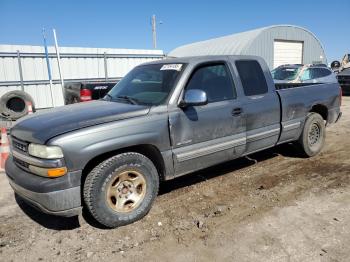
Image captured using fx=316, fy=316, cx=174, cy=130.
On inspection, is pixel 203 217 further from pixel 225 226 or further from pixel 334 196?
pixel 334 196

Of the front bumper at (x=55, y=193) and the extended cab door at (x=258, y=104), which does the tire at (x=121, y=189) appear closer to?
the front bumper at (x=55, y=193)

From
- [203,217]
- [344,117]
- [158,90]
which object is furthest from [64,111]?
[344,117]

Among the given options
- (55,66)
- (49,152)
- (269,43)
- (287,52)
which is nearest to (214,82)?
(49,152)

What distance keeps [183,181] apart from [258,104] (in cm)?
165

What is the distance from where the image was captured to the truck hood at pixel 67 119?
321 cm

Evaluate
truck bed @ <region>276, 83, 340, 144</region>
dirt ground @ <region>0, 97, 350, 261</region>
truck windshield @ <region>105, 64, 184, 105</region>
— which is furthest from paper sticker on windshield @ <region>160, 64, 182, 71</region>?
truck bed @ <region>276, 83, 340, 144</region>

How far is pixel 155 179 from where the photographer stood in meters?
3.78

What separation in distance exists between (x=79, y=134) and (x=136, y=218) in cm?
122

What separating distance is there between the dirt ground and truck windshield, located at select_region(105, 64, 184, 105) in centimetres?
140

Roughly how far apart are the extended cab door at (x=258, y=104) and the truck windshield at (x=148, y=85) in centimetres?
110

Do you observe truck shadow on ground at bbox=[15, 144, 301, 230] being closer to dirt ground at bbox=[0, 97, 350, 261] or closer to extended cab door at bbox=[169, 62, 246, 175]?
dirt ground at bbox=[0, 97, 350, 261]

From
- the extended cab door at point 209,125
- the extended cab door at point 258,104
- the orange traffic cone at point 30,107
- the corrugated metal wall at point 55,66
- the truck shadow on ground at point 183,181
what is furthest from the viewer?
the corrugated metal wall at point 55,66

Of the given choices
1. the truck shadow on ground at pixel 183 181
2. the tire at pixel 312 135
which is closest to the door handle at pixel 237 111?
the truck shadow on ground at pixel 183 181

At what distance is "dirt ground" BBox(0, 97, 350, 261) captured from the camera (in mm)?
3061
